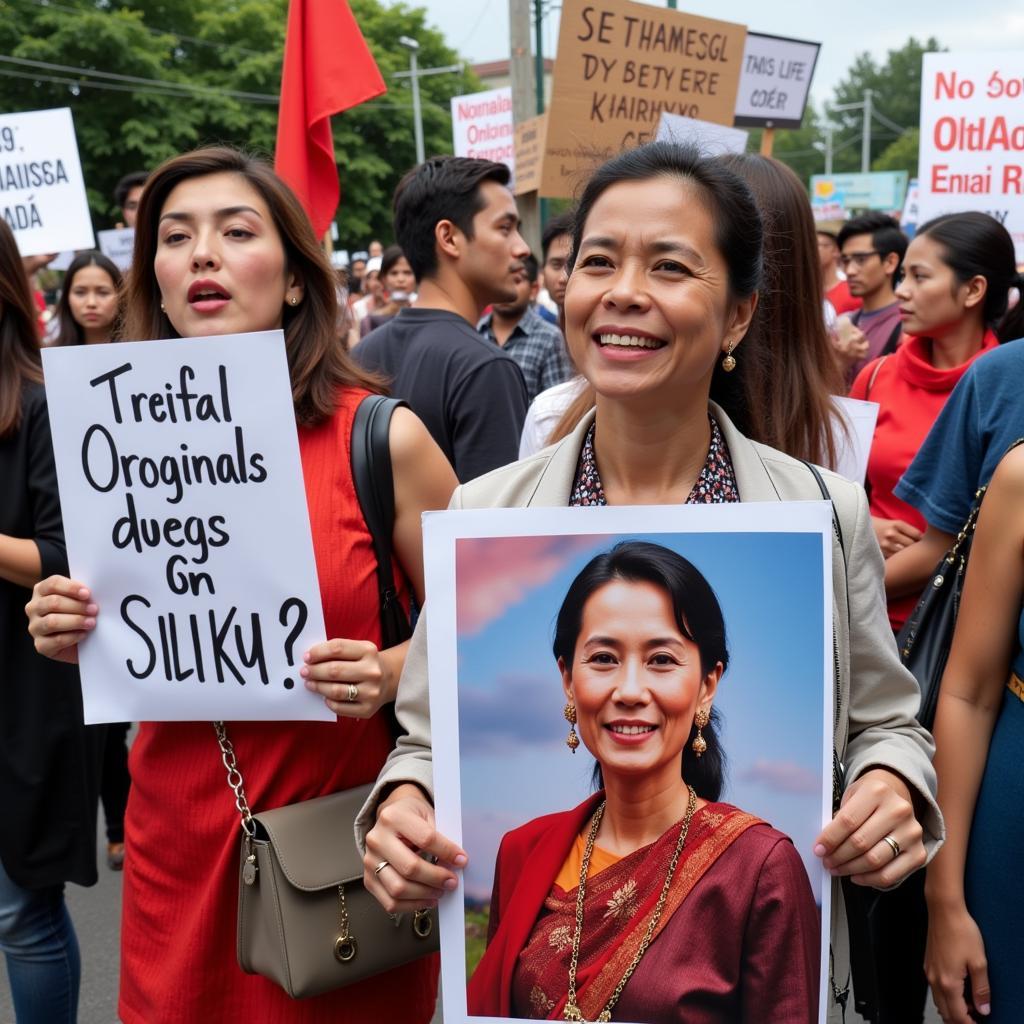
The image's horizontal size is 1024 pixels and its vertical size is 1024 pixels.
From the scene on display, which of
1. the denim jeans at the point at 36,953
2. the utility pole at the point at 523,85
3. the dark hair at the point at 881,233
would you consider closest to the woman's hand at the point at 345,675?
the denim jeans at the point at 36,953

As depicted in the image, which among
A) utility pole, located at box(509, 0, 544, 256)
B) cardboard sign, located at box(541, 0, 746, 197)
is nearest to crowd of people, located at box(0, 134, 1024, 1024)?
cardboard sign, located at box(541, 0, 746, 197)

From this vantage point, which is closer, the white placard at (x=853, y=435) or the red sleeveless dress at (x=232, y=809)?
the red sleeveless dress at (x=232, y=809)

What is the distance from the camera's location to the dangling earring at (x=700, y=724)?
1358mm

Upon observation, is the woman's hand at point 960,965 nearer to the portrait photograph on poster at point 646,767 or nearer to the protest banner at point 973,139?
the portrait photograph on poster at point 646,767

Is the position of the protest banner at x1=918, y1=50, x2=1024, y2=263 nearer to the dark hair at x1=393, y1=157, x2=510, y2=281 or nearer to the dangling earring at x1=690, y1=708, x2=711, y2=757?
the dark hair at x1=393, y1=157, x2=510, y2=281

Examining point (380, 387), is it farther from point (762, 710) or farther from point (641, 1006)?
point (641, 1006)

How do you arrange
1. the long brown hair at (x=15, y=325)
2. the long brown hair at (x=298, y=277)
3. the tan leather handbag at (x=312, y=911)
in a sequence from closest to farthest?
the tan leather handbag at (x=312, y=911)
the long brown hair at (x=298, y=277)
the long brown hair at (x=15, y=325)

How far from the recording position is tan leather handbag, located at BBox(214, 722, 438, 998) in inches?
71.4

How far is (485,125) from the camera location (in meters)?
10.2

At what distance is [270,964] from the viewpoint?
5.98ft

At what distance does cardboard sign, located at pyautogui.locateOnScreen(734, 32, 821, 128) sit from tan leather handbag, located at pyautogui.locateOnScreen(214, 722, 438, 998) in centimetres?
758

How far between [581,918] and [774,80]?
8352 mm

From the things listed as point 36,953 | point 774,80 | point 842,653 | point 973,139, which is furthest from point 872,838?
point 774,80

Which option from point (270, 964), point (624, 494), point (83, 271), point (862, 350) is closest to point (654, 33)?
point (862, 350)
